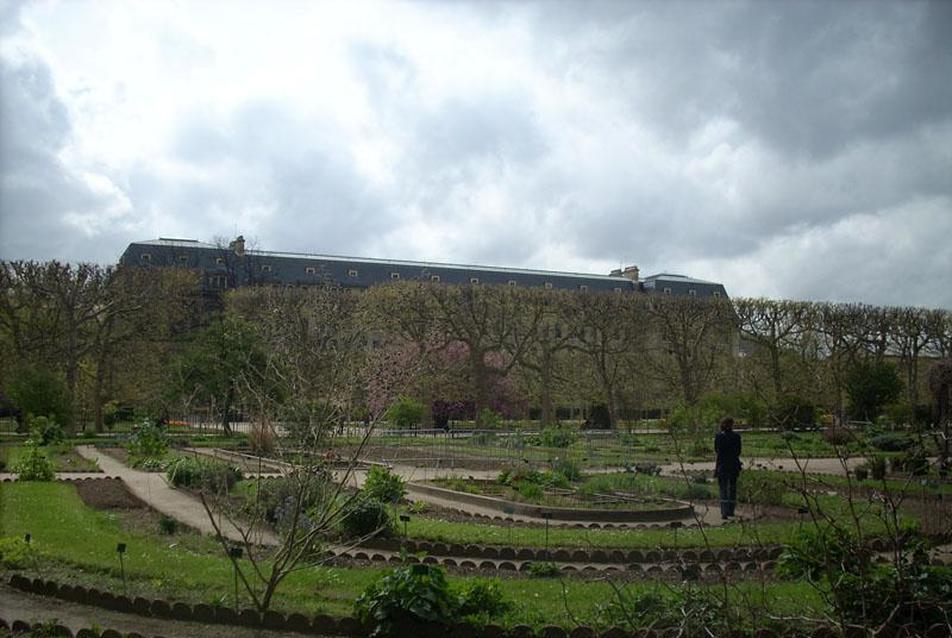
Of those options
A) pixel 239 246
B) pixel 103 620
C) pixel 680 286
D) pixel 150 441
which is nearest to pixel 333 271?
pixel 239 246

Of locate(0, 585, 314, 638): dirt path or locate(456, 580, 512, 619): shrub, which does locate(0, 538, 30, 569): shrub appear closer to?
locate(0, 585, 314, 638): dirt path

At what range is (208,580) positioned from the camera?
8.70m

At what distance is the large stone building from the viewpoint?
6225 cm

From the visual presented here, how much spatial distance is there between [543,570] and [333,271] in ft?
206

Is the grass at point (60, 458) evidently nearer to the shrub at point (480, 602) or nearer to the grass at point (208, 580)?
the grass at point (208, 580)

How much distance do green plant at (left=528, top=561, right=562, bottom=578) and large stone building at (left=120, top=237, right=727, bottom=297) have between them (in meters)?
42.7

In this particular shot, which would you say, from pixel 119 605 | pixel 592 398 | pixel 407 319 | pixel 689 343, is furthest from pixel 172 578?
pixel 689 343

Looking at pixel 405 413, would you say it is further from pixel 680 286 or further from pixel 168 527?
pixel 680 286

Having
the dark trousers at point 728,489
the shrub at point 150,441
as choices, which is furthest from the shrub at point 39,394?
the dark trousers at point 728,489

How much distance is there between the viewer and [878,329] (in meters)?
46.8

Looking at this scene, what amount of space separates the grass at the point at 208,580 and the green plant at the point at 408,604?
0.56m

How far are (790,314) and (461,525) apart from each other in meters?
39.3

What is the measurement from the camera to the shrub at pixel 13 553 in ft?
29.8

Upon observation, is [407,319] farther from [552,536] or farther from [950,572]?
[950,572]
